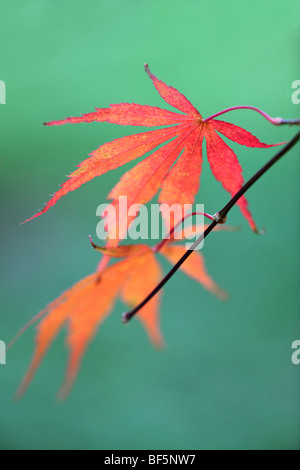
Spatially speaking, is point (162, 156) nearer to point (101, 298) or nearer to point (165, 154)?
point (165, 154)

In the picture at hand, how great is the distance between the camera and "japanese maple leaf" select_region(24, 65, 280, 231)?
333mm

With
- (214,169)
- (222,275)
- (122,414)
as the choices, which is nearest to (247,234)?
(222,275)

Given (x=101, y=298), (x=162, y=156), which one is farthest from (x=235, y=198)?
(x=101, y=298)

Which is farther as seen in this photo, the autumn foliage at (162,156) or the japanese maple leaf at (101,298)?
the japanese maple leaf at (101,298)

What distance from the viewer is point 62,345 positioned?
1.68m

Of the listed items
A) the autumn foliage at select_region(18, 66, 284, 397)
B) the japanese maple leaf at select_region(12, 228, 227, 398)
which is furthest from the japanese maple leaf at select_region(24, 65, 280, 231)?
the japanese maple leaf at select_region(12, 228, 227, 398)

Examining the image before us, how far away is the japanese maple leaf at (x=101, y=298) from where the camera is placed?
48 cm

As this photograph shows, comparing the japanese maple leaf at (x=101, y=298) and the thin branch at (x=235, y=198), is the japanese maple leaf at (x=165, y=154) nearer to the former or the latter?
the thin branch at (x=235, y=198)

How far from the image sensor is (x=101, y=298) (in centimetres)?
57

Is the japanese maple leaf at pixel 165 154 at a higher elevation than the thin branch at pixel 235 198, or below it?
higher

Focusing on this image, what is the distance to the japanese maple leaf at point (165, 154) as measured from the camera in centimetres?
33

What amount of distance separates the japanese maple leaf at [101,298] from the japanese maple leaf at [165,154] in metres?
0.12

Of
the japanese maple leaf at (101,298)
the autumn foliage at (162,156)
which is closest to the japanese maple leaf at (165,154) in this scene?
the autumn foliage at (162,156)

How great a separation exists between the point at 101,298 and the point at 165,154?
0.91 feet
